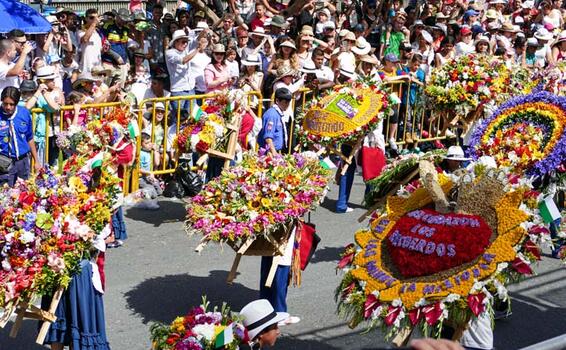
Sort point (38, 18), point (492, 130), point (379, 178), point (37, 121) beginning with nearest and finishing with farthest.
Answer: point (379, 178)
point (492, 130)
point (37, 121)
point (38, 18)

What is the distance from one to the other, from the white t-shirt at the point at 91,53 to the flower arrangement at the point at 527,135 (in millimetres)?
7271

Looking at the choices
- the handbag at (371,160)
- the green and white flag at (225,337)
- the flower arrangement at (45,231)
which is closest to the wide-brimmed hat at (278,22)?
the handbag at (371,160)

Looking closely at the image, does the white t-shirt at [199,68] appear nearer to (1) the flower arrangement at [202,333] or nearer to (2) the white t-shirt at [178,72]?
(2) the white t-shirt at [178,72]

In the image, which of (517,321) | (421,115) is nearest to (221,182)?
(517,321)

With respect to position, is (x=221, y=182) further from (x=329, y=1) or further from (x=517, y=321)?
(x=329, y=1)

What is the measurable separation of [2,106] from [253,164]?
349cm

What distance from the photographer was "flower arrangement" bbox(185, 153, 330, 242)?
377 inches

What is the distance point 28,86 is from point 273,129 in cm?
307

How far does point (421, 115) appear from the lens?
17.7m

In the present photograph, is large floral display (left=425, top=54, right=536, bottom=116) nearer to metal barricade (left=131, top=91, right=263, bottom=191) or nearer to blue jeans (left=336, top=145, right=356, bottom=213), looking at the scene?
blue jeans (left=336, top=145, right=356, bottom=213)

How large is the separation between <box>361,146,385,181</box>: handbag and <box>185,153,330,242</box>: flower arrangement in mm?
4299

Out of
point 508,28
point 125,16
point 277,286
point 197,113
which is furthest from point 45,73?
point 508,28

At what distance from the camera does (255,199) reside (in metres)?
9.71

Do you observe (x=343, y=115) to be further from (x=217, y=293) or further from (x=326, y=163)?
(x=217, y=293)
